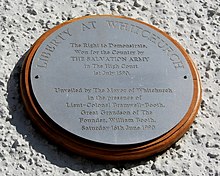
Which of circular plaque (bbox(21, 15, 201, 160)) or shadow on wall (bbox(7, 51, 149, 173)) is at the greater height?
circular plaque (bbox(21, 15, 201, 160))

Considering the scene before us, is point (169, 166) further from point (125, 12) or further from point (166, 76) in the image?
point (125, 12)

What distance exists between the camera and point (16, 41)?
4355 millimetres

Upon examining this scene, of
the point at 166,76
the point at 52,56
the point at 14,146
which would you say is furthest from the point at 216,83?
the point at 14,146

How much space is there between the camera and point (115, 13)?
4609mm

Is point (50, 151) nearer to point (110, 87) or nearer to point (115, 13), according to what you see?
point (110, 87)

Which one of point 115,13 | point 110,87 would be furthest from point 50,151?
point 115,13

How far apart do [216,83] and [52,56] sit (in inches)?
37.0

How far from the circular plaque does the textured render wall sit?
0.07 meters

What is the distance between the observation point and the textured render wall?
391 cm

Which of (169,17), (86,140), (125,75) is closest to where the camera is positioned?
(86,140)

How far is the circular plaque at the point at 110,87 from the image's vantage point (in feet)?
12.9

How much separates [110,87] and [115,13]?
0.64 metres

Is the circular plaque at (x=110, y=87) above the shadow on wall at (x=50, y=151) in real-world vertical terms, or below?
above

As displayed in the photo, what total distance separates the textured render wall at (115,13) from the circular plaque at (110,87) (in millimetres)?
73
